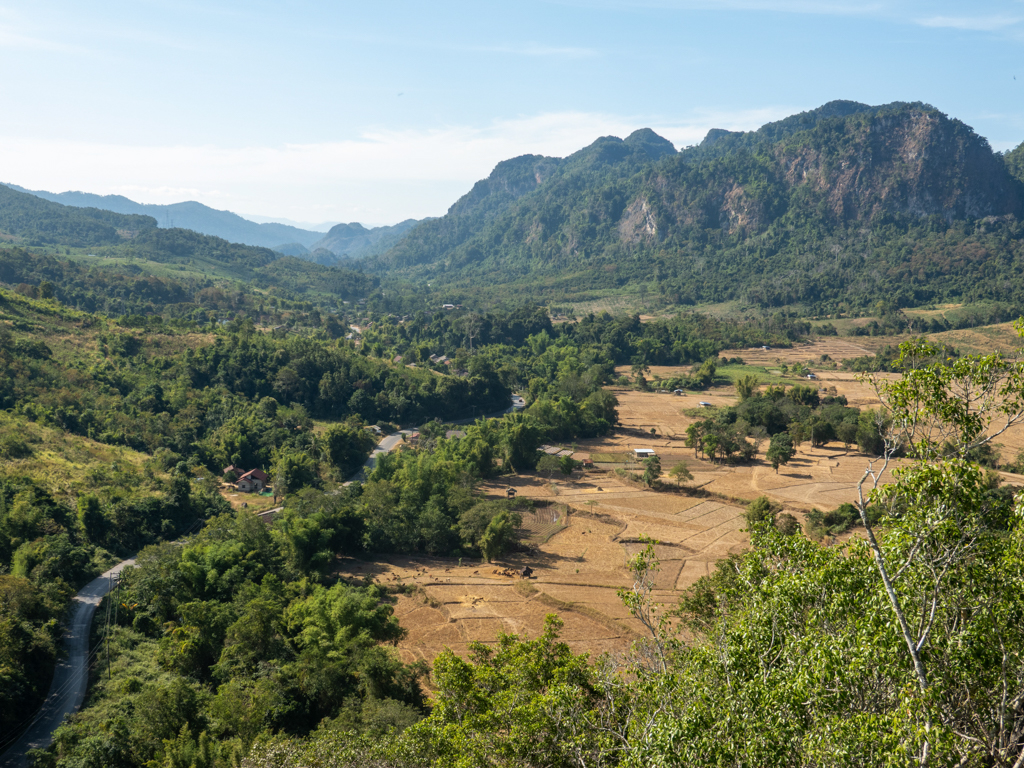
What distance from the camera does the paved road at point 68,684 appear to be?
22.4 m

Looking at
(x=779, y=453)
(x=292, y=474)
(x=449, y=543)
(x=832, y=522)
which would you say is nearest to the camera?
(x=449, y=543)

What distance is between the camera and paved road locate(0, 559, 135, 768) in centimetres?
2244

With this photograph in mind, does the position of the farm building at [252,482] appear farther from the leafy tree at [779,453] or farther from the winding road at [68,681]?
the leafy tree at [779,453]

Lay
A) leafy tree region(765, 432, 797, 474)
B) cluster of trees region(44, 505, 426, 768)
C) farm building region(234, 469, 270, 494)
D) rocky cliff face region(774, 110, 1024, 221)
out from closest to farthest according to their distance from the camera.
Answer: cluster of trees region(44, 505, 426, 768) → farm building region(234, 469, 270, 494) → leafy tree region(765, 432, 797, 474) → rocky cliff face region(774, 110, 1024, 221)

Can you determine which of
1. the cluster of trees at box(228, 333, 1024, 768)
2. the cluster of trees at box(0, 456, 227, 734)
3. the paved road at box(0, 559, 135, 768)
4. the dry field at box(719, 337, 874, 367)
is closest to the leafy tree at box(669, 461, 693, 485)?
the cluster of trees at box(0, 456, 227, 734)

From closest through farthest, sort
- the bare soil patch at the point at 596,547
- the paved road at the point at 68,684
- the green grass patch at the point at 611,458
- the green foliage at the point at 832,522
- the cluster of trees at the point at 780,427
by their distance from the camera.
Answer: the paved road at the point at 68,684, the bare soil patch at the point at 596,547, the green foliage at the point at 832,522, the cluster of trees at the point at 780,427, the green grass patch at the point at 611,458

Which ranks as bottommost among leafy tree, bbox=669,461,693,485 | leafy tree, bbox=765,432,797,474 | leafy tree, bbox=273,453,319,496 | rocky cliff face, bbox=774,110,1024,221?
leafy tree, bbox=273,453,319,496

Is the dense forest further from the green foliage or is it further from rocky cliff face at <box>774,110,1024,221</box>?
rocky cliff face at <box>774,110,1024,221</box>

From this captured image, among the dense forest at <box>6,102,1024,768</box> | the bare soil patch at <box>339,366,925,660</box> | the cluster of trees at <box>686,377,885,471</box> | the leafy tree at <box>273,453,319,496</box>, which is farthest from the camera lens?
the cluster of trees at <box>686,377,885,471</box>

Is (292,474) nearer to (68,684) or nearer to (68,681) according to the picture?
(68,681)

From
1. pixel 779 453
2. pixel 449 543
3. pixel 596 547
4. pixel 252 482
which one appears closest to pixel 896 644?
pixel 596 547

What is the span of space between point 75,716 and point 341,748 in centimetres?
1477

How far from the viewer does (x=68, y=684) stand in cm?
2598

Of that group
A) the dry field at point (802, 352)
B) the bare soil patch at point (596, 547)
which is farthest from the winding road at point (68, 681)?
the dry field at point (802, 352)
